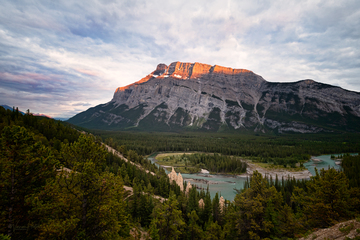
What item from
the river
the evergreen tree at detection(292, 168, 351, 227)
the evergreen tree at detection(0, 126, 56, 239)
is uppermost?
the evergreen tree at detection(0, 126, 56, 239)

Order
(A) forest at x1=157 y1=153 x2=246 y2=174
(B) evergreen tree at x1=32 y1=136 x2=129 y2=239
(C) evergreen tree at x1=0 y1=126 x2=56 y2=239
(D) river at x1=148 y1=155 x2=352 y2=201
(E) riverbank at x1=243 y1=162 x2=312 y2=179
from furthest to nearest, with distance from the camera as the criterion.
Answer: (A) forest at x1=157 y1=153 x2=246 y2=174 → (E) riverbank at x1=243 y1=162 x2=312 y2=179 → (D) river at x1=148 y1=155 x2=352 y2=201 → (B) evergreen tree at x1=32 y1=136 x2=129 y2=239 → (C) evergreen tree at x1=0 y1=126 x2=56 y2=239

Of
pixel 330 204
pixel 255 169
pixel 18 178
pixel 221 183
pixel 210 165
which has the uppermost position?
pixel 18 178

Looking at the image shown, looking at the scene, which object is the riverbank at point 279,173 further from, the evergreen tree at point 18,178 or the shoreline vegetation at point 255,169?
the evergreen tree at point 18,178

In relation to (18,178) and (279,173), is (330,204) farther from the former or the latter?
(279,173)

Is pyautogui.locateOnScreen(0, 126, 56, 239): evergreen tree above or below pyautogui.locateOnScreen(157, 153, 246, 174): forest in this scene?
above

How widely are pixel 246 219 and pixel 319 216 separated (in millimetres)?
9492

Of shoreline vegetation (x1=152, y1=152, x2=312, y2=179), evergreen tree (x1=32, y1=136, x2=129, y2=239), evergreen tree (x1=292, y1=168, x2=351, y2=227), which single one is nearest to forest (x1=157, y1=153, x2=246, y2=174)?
shoreline vegetation (x1=152, y1=152, x2=312, y2=179)

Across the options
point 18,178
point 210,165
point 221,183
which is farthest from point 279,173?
point 18,178

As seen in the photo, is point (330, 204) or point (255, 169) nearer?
point (330, 204)

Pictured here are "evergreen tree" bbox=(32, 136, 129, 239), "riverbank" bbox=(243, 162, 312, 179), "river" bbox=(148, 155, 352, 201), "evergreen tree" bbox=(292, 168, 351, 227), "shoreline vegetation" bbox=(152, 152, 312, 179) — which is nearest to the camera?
"evergreen tree" bbox=(32, 136, 129, 239)


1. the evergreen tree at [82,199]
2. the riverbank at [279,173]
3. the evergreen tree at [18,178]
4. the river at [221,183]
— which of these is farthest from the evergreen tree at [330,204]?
the riverbank at [279,173]

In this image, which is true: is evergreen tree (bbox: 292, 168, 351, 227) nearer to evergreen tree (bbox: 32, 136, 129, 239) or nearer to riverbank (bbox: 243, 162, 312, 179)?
evergreen tree (bbox: 32, 136, 129, 239)

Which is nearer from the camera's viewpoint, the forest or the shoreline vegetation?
the shoreline vegetation

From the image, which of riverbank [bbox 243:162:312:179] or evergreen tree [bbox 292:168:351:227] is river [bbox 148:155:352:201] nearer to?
riverbank [bbox 243:162:312:179]
